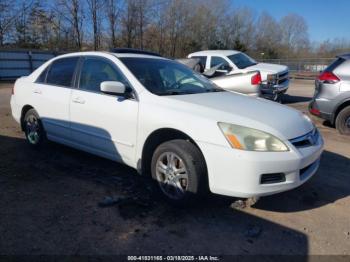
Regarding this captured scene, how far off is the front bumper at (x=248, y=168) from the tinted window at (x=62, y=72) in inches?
101

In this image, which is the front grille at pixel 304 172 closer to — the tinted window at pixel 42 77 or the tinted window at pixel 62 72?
the tinted window at pixel 62 72

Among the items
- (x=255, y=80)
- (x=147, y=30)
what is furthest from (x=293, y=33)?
(x=255, y=80)

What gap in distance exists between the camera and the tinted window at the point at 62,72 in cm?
503

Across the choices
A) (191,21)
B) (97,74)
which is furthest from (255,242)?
(191,21)

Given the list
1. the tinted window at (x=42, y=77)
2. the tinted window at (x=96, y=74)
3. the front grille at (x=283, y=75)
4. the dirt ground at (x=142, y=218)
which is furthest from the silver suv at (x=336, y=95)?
the tinted window at (x=42, y=77)

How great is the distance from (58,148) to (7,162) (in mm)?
939

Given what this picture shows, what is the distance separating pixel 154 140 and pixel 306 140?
1.64 metres

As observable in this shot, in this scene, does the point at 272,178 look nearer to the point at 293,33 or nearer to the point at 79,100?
the point at 79,100

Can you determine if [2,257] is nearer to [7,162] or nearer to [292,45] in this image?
[7,162]

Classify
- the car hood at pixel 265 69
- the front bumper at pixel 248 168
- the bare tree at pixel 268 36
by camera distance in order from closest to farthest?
the front bumper at pixel 248 168 → the car hood at pixel 265 69 → the bare tree at pixel 268 36

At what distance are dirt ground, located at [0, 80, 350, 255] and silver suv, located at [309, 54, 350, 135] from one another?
262cm

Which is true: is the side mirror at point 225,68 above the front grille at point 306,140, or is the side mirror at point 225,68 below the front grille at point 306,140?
above

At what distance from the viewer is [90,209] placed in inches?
145

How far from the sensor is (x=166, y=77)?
4586 mm
